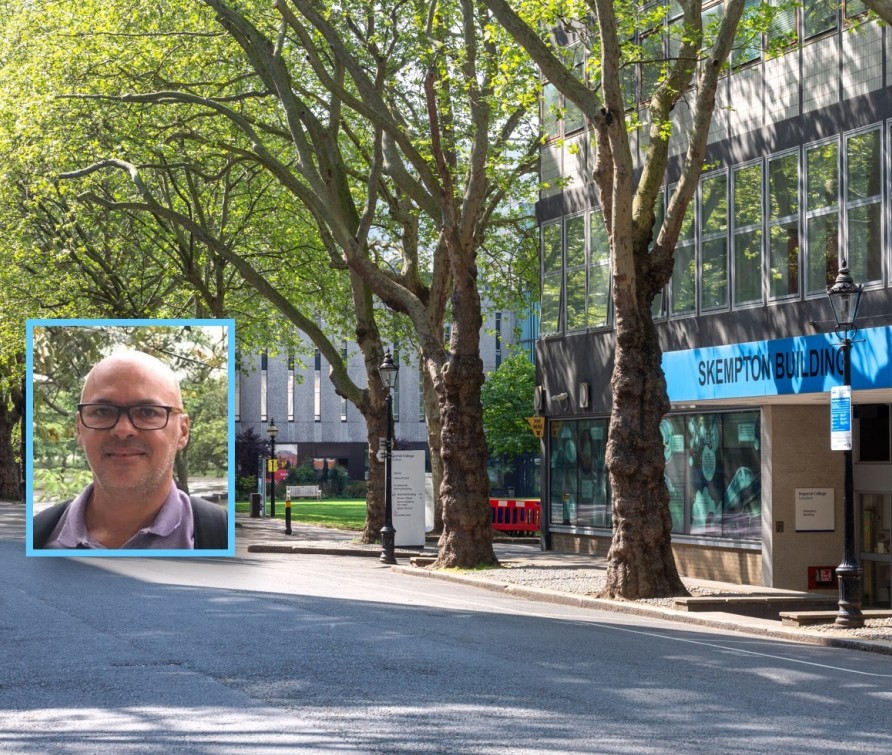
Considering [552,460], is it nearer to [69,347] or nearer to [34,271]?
[34,271]

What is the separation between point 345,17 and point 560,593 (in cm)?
1433

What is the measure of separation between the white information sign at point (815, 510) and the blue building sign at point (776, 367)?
2.27 m

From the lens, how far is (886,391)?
70.8ft

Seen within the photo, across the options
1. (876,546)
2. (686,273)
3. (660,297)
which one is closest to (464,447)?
(660,297)

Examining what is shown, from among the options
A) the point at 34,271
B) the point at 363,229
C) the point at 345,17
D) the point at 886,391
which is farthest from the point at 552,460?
the point at 34,271

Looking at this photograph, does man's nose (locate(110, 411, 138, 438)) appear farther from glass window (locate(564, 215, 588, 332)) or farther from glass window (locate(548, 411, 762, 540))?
glass window (locate(564, 215, 588, 332))

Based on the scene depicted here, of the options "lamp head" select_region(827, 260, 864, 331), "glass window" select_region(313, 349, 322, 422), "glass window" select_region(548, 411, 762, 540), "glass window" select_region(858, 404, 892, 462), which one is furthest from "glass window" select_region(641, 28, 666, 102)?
"glass window" select_region(313, 349, 322, 422)

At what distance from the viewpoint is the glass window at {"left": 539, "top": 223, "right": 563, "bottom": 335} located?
32281 mm

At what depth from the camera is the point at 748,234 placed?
25.6 m

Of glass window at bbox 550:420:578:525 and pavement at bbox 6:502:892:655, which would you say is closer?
pavement at bbox 6:502:892:655

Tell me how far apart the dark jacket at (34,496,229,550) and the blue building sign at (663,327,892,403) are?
13627 mm

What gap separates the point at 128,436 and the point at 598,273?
2223 cm

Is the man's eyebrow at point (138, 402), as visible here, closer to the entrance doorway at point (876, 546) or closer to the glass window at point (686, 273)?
the entrance doorway at point (876, 546)

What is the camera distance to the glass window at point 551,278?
32281 millimetres
